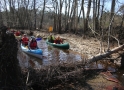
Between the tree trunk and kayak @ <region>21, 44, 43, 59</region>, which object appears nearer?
the tree trunk

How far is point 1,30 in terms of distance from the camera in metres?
6.19

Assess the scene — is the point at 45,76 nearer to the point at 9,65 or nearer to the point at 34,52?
the point at 9,65

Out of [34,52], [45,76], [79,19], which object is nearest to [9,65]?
[45,76]

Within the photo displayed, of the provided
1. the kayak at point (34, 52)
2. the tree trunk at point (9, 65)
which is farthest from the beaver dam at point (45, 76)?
the kayak at point (34, 52)

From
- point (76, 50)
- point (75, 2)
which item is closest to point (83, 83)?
point (76, 50)

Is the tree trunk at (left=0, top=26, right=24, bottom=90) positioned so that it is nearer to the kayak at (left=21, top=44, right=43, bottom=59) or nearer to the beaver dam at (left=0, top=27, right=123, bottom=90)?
the beaver dam at (left=0, top=27, right=123, bottom=90)

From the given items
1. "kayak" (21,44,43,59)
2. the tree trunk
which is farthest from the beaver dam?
"kayak" (21,44,43,59)

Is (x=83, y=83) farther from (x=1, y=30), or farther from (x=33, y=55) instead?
(x=33, y=55)

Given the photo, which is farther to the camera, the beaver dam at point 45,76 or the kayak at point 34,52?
the kayak at point 34,52

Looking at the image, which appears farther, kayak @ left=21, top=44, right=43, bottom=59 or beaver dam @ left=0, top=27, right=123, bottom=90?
kayak @ left=21, top=44, right=43, bottom=59

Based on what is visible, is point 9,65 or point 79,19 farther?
point 79,19

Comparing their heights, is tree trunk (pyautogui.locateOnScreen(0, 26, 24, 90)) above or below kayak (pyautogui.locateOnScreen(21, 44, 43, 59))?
above

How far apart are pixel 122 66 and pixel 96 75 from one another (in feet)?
9.52

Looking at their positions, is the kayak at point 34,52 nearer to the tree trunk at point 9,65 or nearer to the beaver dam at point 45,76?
the beaver dam at point 45,76
